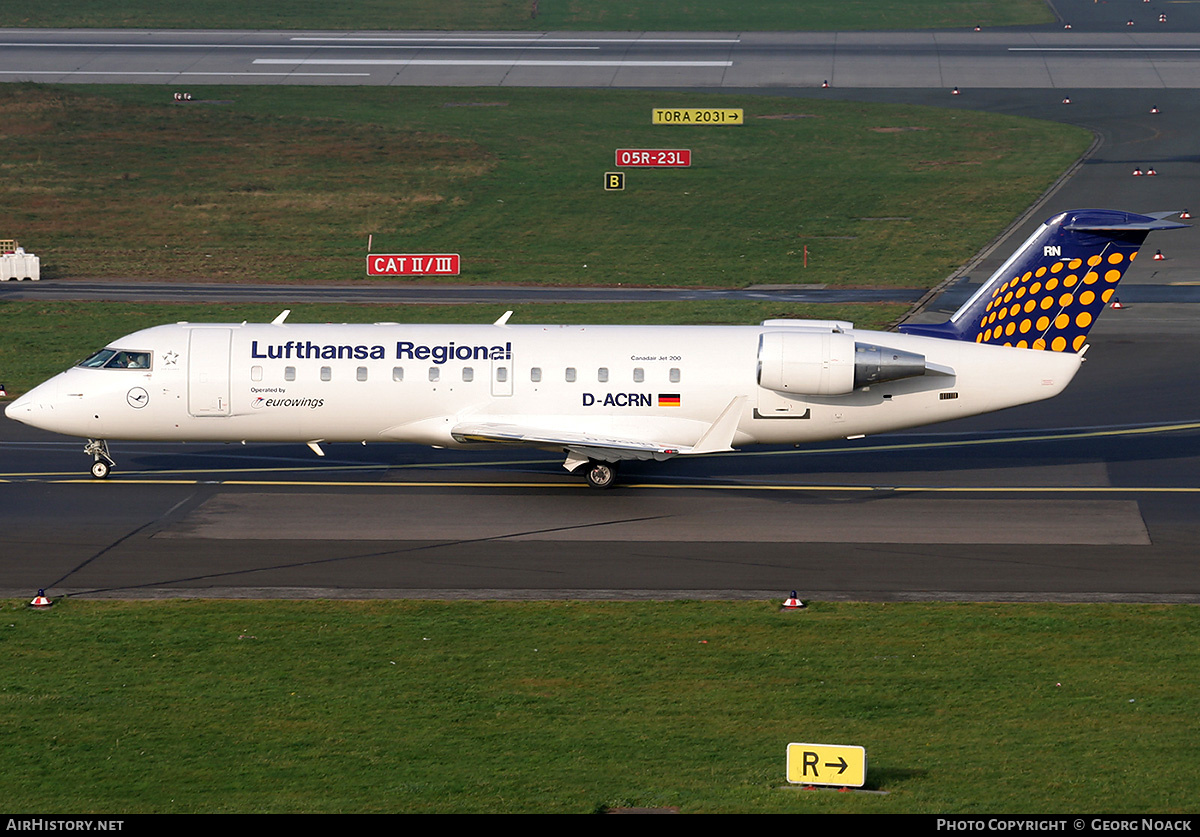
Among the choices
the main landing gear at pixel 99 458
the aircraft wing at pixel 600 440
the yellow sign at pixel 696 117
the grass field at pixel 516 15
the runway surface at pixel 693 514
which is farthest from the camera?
the grass field at pixel 516 15

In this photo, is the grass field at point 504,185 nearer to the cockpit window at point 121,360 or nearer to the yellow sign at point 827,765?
the cockpit window at point 121,360

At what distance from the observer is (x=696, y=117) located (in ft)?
307

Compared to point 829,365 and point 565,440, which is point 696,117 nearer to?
point 829,365

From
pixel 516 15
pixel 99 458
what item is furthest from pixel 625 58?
pixel 99 458

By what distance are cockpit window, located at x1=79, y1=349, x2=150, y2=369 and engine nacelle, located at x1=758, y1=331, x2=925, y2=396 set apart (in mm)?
15271

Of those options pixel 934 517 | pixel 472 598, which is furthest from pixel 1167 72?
pixel 472 598

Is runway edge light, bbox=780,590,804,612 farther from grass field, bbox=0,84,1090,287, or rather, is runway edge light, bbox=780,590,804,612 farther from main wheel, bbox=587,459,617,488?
grass field, bbox=0,84,1090,287

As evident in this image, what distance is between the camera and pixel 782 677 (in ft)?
80.9

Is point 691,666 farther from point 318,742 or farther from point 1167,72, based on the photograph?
point 1167,72

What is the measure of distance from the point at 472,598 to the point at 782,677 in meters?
7.08

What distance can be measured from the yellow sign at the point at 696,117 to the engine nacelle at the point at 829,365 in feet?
196

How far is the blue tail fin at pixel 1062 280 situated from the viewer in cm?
3559

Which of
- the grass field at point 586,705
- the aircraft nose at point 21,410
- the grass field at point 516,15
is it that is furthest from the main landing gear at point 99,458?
the grass field at point 516,15

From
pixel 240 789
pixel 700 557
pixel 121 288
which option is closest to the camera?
pixel 240 789
